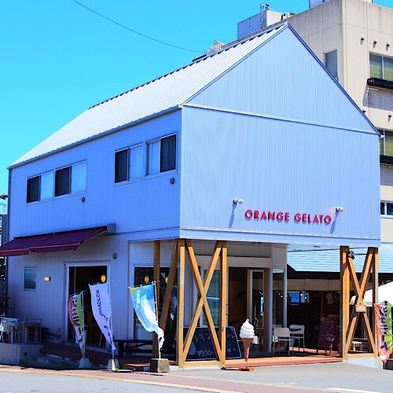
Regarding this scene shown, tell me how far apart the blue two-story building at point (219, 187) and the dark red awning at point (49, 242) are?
11 cm

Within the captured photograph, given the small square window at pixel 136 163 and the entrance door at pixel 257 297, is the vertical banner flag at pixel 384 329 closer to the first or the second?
the entrance door at pixel 257 297

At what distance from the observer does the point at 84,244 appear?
23.9 metres

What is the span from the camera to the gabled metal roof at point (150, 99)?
67.4ft

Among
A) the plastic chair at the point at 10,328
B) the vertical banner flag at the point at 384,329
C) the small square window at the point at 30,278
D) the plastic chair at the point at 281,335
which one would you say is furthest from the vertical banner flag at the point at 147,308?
the small square window at the point at 30,278

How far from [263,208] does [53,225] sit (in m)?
8.54

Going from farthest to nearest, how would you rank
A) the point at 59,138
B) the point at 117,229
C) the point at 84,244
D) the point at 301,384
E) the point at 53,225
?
the point at 59,138, the point at 53,225, the point at 84,244, the point at 117,229, the point at 301,384

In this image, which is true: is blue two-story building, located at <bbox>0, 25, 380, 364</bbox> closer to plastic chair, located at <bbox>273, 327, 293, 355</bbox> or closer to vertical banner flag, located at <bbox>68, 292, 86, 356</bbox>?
plastic chair, located at <bbox>273, 327, 293, 355</bbox>

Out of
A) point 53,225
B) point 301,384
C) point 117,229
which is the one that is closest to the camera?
point 301,384

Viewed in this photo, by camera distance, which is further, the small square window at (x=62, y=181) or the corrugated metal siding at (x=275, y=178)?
the small square window at (x=62, y=181)

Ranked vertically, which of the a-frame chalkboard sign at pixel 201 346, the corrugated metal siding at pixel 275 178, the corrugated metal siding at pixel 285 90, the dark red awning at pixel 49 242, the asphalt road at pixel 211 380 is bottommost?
the asphalt road at pixel 211 380

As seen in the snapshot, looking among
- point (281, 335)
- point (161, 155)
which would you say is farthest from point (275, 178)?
point (281, 335)

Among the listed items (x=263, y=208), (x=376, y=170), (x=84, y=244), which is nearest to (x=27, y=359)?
(x=84, y=244)

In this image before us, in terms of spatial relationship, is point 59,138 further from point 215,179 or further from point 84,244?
point 215,179

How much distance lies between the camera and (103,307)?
19422 mm
